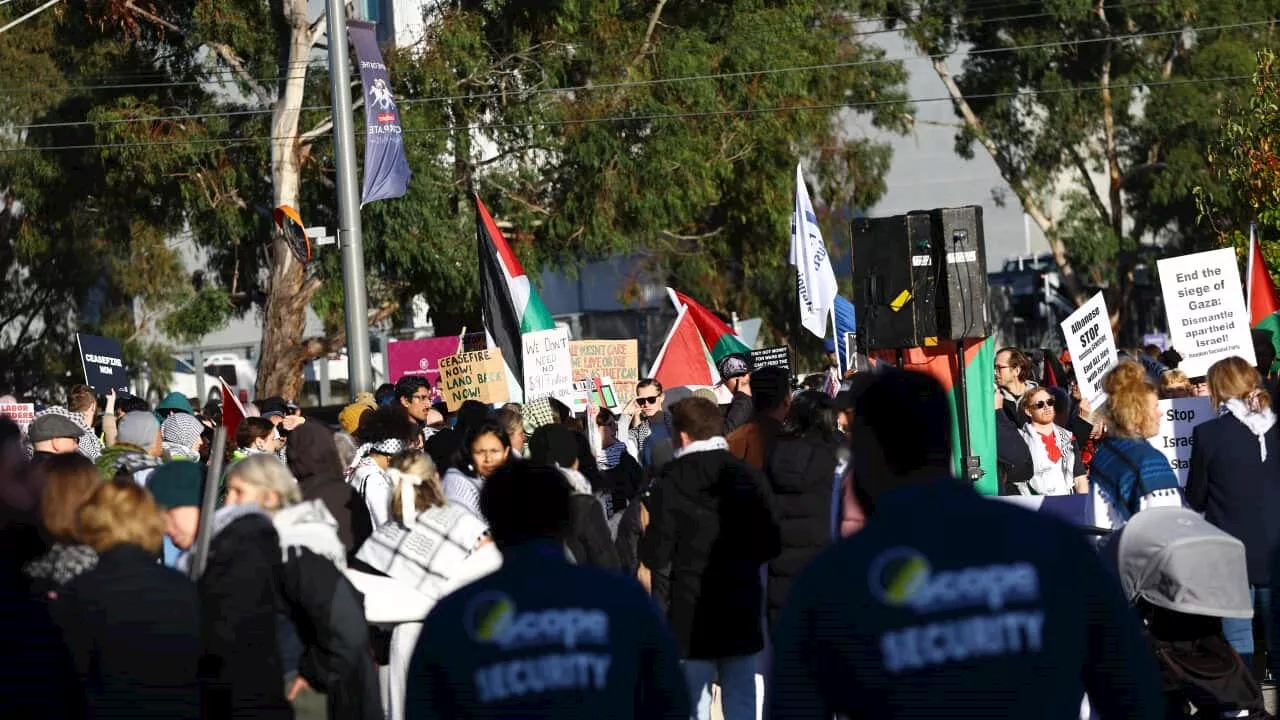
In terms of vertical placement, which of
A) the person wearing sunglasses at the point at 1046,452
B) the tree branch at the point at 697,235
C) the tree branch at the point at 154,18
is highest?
the tree branch at the point at 154,18

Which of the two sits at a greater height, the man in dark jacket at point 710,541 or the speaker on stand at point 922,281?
the speaker on stand at point 922,281

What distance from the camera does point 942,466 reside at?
312 centimetres

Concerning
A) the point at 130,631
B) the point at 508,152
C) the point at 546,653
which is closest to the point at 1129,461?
the point at 130,631

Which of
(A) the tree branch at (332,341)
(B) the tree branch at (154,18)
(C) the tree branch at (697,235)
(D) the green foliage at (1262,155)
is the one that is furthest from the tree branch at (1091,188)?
(B) the tree branch at (154,18)

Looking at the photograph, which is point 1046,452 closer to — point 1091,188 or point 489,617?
point 489,617

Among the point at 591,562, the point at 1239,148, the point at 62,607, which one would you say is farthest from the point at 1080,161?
the point at 62,607

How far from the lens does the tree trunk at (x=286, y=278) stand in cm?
2683

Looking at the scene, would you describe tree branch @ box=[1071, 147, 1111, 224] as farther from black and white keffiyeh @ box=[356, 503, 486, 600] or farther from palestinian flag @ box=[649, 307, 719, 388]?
black and white keffiyeh @ box=[356, 503, 486, 600]

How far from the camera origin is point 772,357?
1409cm

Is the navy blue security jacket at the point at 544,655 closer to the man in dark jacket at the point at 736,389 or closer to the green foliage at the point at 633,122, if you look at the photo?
the man in dark jacket at the point at 736,389

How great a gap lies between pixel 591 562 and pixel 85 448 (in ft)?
15.4

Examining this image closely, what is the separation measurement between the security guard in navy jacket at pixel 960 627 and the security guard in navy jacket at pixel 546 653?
0.56m

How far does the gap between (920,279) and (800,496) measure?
366cm

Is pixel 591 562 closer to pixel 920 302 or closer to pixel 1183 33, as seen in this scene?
pixel 920 302
